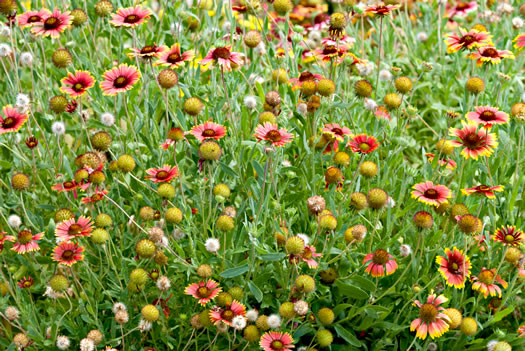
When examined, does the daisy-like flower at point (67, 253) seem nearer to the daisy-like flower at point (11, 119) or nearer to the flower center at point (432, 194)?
the daisy-like flower at point (11, 119)

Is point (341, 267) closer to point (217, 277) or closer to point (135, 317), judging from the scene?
point (217, 277)

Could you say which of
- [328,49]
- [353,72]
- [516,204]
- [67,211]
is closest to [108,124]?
[67,211]

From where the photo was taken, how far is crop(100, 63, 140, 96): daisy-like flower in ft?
8.61

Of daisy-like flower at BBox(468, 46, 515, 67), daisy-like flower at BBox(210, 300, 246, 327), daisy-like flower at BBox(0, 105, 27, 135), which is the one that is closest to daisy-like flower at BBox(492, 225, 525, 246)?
daisy-like flower at BBox(468, 46, 515, 67)

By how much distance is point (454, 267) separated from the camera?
2.35m

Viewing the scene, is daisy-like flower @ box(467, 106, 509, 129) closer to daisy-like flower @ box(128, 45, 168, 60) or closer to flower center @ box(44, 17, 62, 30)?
daisy-like flower @ box(128, 45, 168, 60)

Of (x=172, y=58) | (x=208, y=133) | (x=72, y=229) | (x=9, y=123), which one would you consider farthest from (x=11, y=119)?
(x=208, y=133)

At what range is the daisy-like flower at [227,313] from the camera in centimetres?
224

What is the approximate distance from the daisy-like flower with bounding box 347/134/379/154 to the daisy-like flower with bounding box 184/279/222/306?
81cm

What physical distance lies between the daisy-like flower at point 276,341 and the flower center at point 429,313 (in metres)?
0.50

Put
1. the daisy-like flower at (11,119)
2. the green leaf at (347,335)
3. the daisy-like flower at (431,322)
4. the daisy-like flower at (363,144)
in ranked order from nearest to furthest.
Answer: the daisy-like flower at (431,322) → the green leaf at (347,335) → the daisy-like flower at (363,144) → the daisy-like flower at (11,119)

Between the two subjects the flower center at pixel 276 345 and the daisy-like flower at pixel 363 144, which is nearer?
the flower center at pixel 276 345

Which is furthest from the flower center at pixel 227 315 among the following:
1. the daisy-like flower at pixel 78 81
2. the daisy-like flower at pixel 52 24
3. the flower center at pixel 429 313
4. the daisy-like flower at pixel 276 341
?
the daisy-like flower at pixel 52 24

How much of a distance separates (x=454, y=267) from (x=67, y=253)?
153cm
